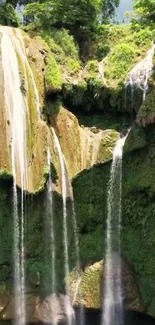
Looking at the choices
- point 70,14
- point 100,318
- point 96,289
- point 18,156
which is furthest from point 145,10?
point 100,318

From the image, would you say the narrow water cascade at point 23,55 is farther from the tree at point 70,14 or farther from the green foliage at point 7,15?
the green foliage at point 7,15

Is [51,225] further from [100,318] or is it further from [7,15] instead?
[7,15]

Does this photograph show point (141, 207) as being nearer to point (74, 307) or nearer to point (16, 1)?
point (74, 307)

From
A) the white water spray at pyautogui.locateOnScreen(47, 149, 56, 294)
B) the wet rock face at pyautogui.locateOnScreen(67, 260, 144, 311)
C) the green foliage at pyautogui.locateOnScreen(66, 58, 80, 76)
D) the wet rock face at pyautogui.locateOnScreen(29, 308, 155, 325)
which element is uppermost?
the green foliage at pyautogui.locateOnScreen(66, 58, 80, 76)

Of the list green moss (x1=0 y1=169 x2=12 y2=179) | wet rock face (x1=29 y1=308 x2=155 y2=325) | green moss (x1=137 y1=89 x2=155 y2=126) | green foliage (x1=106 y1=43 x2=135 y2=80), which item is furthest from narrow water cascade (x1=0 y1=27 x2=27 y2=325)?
green foliage (x1=106 y1=43 x2=135 y2=80)

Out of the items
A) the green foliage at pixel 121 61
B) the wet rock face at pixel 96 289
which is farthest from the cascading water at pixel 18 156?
the green foliage at pixel 121 61

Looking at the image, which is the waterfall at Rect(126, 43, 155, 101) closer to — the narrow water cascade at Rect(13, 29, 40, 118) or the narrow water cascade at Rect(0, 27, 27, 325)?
the narrow water cascade at Rect(13, 29, 40, 118)

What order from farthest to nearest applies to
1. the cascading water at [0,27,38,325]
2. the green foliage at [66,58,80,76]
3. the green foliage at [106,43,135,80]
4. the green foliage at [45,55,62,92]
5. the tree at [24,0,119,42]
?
the tree at [24,0,119,42] < the green foliage at [66,58,80,76] < the green foliage at [106,43,135,80] < the green foliage at [45,55,62,92] < the cascading water at [0,27,38,325]

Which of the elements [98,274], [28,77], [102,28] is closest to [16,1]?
[102,28]
